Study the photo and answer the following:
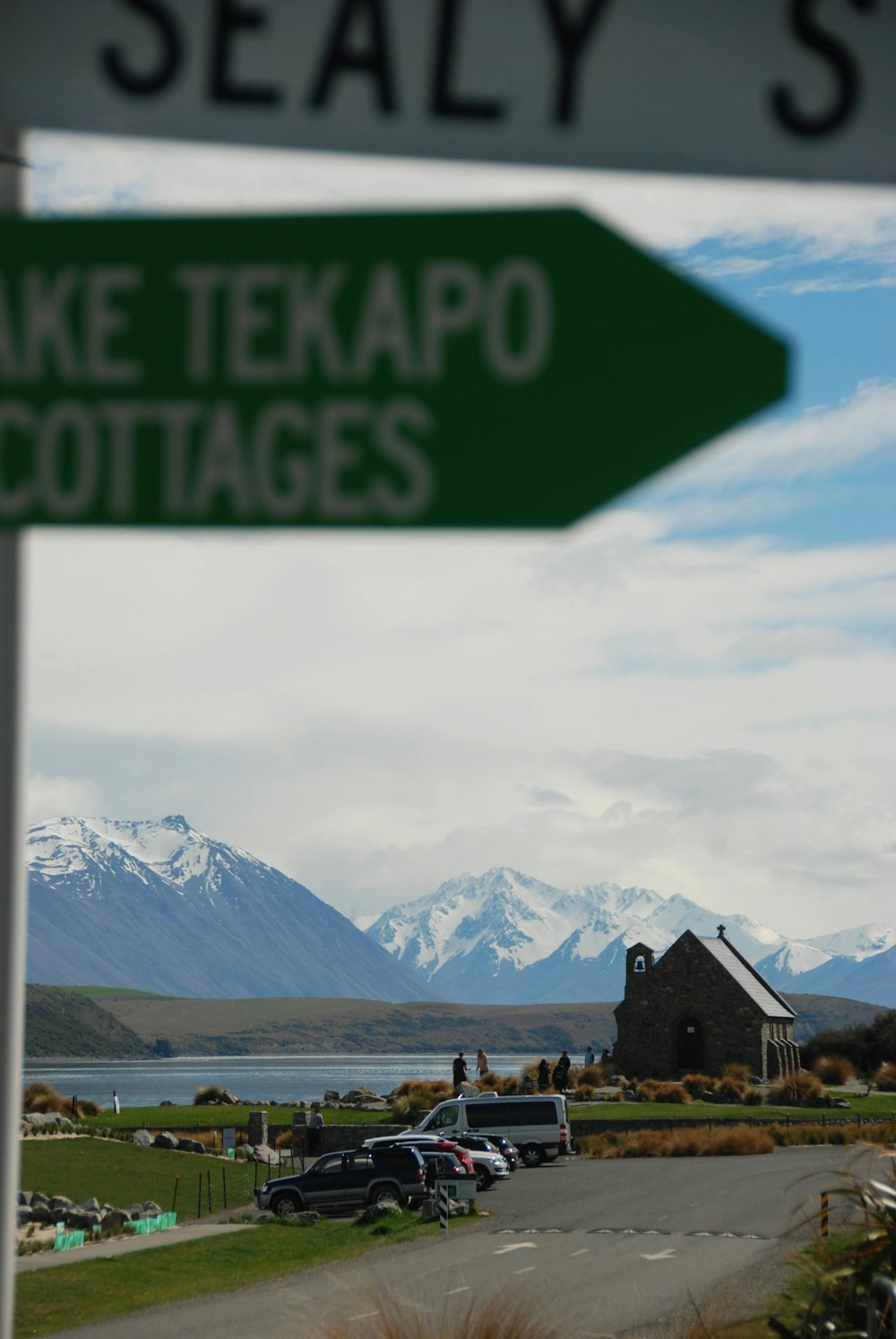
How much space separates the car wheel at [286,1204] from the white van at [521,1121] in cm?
906

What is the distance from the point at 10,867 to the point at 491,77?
5.53 feet

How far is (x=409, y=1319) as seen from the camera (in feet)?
37.2

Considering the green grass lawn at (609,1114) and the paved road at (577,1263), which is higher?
the paved road at (577,1263)

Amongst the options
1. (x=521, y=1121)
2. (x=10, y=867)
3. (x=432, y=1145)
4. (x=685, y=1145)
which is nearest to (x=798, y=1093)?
(x=685, y=1145)

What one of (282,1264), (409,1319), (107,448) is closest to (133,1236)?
(282,1264)

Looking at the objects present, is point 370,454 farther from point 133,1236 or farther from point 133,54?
point 133,1236

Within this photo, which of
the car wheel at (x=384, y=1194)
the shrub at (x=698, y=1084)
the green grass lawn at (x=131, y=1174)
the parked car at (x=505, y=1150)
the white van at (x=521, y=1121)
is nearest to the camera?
the car wheel at (x=384, y=1194)

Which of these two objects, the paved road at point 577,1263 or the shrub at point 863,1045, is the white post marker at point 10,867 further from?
the shrub at point 863,1045

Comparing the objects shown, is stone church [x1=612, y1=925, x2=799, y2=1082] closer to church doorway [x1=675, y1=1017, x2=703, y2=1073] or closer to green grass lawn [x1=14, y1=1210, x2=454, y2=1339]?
A: church doorway [x1=675, y1=1017, x2=703, y2=1073]

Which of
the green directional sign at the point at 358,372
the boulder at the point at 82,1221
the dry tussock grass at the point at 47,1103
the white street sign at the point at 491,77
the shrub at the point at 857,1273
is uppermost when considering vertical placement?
the white street sign at the point at 491,77

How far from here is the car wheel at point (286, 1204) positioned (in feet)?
100

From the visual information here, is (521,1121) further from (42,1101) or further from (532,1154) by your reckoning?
(42,1101)

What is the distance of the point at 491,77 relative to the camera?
8.53 feet

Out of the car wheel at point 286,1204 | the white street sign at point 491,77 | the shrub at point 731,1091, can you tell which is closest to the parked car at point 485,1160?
the car wheel at point 286,1204
